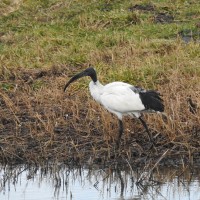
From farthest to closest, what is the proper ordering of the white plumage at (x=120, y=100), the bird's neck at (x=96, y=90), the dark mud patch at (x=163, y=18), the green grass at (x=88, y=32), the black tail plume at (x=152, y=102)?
1. the dark mud patch at (x=163, y=18)
2. the green grass at (x=88, y=32)
3. the bird's neck at (x=96, y=90)
4. the white plumage at (x=120, y=100)
5. the black tail plume at (x=152, y=102)

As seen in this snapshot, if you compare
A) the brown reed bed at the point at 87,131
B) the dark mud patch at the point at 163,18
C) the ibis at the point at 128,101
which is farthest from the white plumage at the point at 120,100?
the dark mud patch at the point at 163,18

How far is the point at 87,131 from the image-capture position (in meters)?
10.6

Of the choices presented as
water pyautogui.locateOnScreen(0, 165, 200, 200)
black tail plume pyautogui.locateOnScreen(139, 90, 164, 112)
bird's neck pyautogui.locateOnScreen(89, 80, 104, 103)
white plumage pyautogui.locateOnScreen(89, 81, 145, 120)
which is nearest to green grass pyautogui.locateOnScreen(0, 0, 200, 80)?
bird's neck pyautogui.locateOnScreen(89, 80, 104, 103)

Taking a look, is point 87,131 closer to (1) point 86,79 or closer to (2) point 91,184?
(2) point 91,184

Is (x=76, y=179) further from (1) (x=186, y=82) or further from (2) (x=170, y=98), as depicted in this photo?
(1) (x=186, y=82)

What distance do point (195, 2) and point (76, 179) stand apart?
880 centimetres

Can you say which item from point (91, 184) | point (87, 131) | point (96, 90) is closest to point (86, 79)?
point (87, 131)

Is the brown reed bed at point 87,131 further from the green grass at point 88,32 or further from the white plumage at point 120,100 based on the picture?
the green grass at point 88,32

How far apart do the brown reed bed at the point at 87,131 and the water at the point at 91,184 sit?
20 cm

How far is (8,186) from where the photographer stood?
933 cm

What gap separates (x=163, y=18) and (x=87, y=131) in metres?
6.64

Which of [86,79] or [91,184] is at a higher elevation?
[86,79]

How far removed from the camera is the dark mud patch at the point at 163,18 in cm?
1662

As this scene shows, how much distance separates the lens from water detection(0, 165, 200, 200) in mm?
8852
